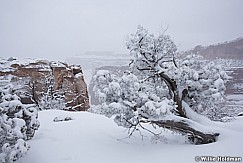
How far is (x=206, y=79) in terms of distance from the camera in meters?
4.67

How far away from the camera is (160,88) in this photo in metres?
4.80

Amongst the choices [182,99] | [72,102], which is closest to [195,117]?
[182,99]

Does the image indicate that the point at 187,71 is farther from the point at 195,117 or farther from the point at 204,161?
the point at 204,161

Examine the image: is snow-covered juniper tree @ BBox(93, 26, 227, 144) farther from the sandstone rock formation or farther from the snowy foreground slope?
the sandstone rock formation

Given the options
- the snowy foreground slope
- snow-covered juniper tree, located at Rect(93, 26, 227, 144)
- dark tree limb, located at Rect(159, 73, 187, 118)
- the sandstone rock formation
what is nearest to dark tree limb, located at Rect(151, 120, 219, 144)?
snow-covered juniper tree, located at Rect(93, 26, 227, 144)

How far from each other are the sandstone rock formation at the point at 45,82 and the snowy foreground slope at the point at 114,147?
21.5ft

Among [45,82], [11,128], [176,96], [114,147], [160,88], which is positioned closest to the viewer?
[11,128]

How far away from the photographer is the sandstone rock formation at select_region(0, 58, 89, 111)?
10885 mm

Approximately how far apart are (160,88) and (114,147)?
1.69 metres

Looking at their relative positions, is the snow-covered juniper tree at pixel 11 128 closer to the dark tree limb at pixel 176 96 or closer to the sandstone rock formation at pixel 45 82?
the dark tree limb at pixel 176 96

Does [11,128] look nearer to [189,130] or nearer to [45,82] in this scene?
[189,130]

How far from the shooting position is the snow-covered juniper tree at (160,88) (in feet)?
12.2

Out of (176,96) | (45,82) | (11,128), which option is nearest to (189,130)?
(176,96)

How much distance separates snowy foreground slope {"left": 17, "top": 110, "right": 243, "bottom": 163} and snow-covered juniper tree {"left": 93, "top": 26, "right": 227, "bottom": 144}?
0.34 metres
